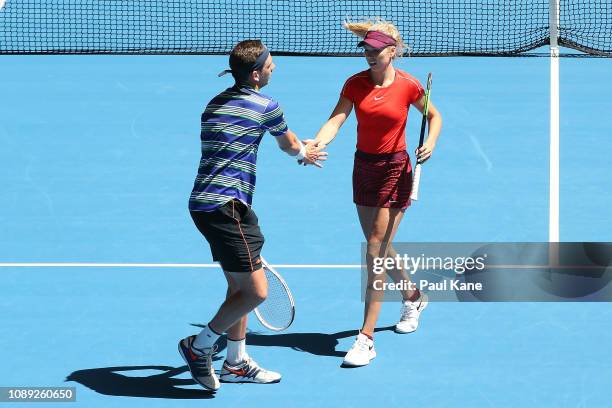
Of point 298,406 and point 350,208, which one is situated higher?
point 350,208

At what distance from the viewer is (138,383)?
779 cm

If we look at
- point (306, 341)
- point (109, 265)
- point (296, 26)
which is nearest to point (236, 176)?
point (306, 341)

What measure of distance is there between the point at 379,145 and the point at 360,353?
1.43 meters

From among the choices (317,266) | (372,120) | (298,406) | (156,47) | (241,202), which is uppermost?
(156,47)

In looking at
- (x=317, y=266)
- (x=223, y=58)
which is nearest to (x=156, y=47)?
(x=223, y=58)

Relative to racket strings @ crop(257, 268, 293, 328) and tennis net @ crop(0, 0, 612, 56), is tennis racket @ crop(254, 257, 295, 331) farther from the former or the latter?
tennis net @ crop(0, 0, 612, 56)

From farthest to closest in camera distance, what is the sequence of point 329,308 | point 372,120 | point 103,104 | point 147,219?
point 103,104 < point 147,219 < point 329,308 < point 372,120

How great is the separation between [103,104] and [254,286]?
22.4 feet

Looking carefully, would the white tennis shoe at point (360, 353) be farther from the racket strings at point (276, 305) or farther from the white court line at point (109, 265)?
the white court line at point (109, 265)

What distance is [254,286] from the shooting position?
743 centimetres

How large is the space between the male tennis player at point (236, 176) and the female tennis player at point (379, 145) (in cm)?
85

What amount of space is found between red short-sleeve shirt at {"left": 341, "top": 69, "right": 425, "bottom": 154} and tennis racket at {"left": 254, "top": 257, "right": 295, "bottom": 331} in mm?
1145

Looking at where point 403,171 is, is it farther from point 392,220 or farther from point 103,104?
point 103,104

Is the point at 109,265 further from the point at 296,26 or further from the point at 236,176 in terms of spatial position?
the point at 296,26
